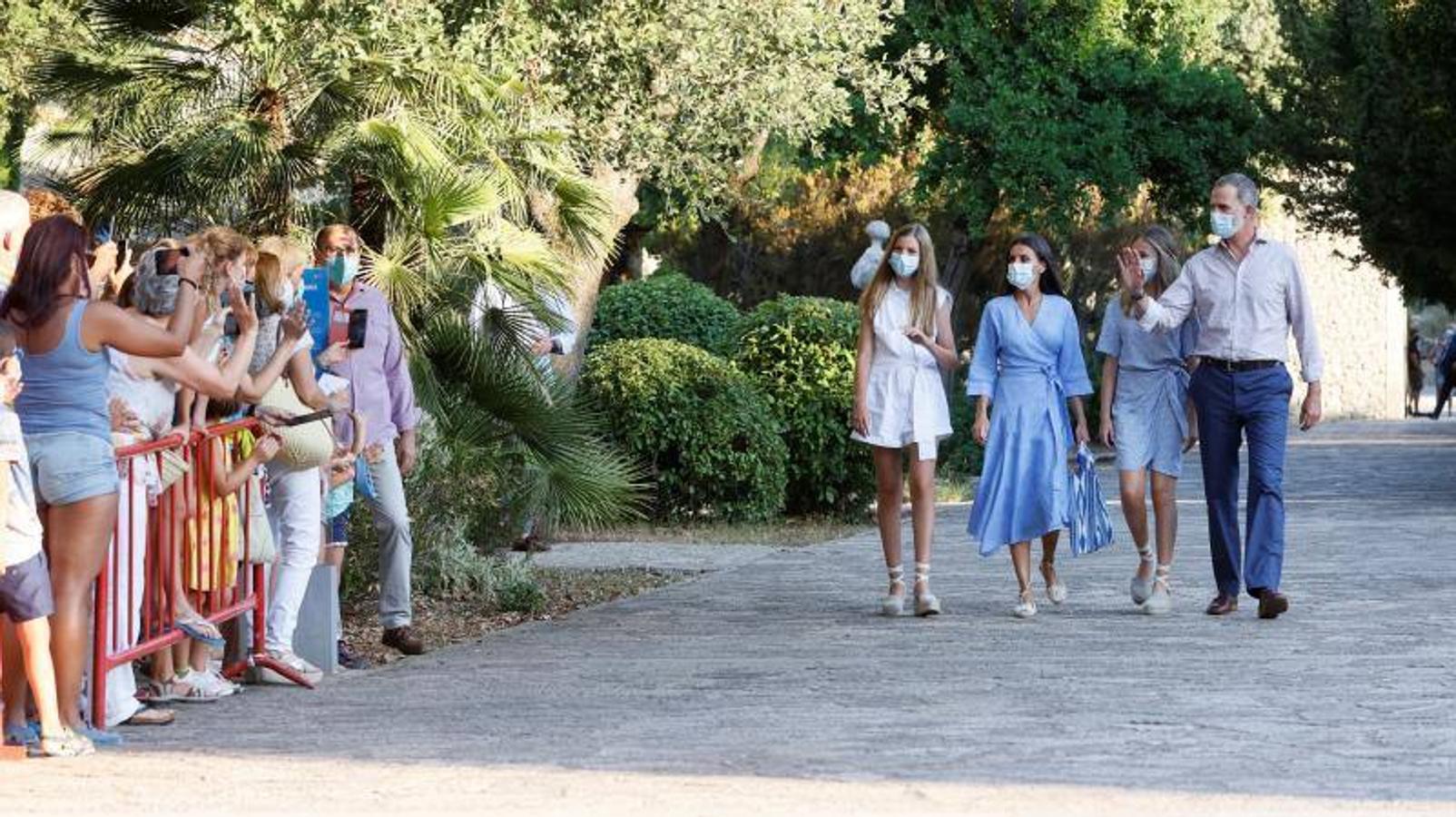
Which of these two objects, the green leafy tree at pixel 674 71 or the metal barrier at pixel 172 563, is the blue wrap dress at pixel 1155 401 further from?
the metal barrier at pixel 172 563

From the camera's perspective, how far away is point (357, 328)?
409 inches

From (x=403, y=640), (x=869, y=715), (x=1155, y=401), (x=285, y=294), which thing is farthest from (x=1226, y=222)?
(x=285, y=294)

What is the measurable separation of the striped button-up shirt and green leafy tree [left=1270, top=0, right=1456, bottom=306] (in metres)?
13.0

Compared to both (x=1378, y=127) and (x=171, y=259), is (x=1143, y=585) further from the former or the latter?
(x=1378, y=127)

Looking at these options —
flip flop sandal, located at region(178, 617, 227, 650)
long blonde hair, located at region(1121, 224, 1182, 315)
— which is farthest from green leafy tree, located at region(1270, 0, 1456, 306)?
flip flop sandal, located at region(178, 617, 227, 650)

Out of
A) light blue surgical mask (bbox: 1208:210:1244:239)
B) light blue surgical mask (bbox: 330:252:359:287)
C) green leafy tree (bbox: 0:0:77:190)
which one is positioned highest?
green leafy tree (bbox: 0:0:77:190)

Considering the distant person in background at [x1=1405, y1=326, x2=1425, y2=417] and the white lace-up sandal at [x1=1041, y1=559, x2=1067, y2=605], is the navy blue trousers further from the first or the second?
the distant person in background at [x1=1405, y1=326, x2=1425, y2=417]

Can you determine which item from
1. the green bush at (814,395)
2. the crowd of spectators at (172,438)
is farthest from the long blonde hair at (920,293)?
the green bush at (814,395)

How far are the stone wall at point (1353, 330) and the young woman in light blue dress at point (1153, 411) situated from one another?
124 feet

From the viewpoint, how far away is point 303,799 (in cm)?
727

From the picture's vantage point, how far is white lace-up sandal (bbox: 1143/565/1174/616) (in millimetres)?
12188

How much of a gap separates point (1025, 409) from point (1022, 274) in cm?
64

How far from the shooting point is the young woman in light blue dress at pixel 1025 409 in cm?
1227

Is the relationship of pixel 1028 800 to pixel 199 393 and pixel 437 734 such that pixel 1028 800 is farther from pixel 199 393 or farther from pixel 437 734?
pixel 199 393
